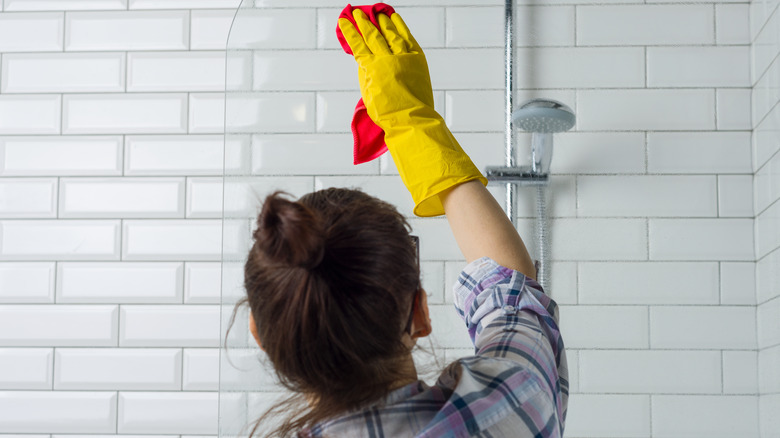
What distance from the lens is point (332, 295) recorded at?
54 centimetres

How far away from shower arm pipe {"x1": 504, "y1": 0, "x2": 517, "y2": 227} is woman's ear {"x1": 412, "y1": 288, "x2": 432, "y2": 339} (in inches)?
12.0

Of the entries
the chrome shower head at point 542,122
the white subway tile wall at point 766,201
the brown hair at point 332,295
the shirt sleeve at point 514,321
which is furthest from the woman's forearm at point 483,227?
the white subway tile wall at point 766,201

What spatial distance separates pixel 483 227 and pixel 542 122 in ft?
0.88

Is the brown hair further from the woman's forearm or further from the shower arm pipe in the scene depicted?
the shower arm pipe

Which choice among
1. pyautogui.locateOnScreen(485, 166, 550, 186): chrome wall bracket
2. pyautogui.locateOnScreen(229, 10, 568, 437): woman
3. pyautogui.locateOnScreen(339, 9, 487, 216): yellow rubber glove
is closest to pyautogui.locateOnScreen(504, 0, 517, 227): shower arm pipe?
pyautogui.locateOnScreen(485, 166, 550, 186): chrome wall bracket

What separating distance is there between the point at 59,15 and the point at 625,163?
1.17 m

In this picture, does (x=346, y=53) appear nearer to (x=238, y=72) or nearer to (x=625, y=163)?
(x=238, y=72)

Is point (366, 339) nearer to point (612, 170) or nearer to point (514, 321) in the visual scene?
point (514, 321)

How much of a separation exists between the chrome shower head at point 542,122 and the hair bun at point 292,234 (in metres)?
0.44

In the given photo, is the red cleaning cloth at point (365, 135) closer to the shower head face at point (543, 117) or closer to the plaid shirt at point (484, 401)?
the shower head face at point (543, 117)

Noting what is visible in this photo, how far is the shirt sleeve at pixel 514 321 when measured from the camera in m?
0.60

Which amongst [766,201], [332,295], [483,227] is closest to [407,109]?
[483,227]

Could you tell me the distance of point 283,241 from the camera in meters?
0.52

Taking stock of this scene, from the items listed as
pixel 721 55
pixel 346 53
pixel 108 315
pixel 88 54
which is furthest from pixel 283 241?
pixel 88 54
